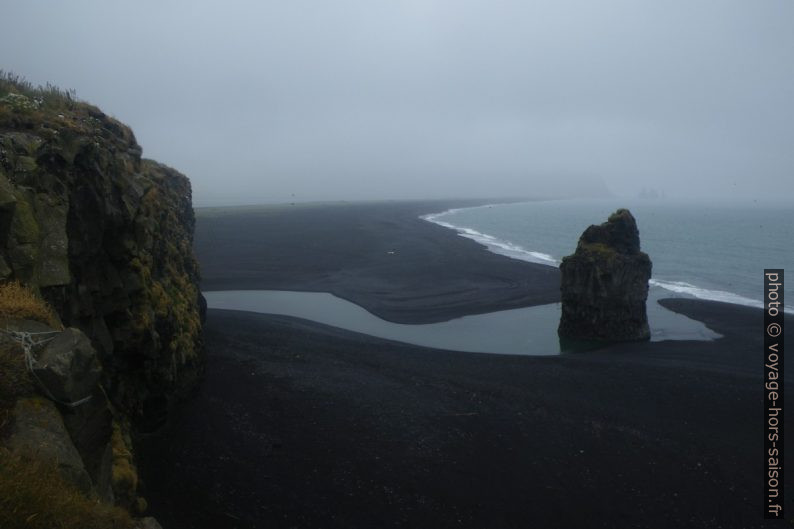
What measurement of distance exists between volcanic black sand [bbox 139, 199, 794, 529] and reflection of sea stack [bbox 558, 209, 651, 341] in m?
1.66

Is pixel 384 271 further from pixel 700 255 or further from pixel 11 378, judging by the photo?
pixel 700 255

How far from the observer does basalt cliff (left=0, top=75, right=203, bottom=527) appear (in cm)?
693

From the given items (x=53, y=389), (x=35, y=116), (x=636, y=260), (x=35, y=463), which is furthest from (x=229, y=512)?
(x=636, y=260)

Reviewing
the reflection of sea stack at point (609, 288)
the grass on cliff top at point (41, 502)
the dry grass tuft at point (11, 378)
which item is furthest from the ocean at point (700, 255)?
the dry grass tuft at point (11, 378)

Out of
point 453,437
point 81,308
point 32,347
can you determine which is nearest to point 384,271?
point 453,437

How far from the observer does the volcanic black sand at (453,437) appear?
13953 mm

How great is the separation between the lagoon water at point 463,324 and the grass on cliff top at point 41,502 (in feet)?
79.6

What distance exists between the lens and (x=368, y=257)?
59719mm

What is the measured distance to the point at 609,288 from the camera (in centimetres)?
3067

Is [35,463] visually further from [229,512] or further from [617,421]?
[617,421]

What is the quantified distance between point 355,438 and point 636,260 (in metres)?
20.8

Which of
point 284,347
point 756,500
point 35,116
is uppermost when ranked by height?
point 35,116

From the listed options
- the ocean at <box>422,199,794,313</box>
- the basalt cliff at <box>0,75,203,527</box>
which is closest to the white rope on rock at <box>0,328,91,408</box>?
the basalt cliff at <box>0,75,203,527</box>

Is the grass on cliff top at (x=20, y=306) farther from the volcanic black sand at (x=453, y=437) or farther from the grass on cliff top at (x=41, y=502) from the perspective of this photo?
the volcanic black sand at (x=453, y=437)
